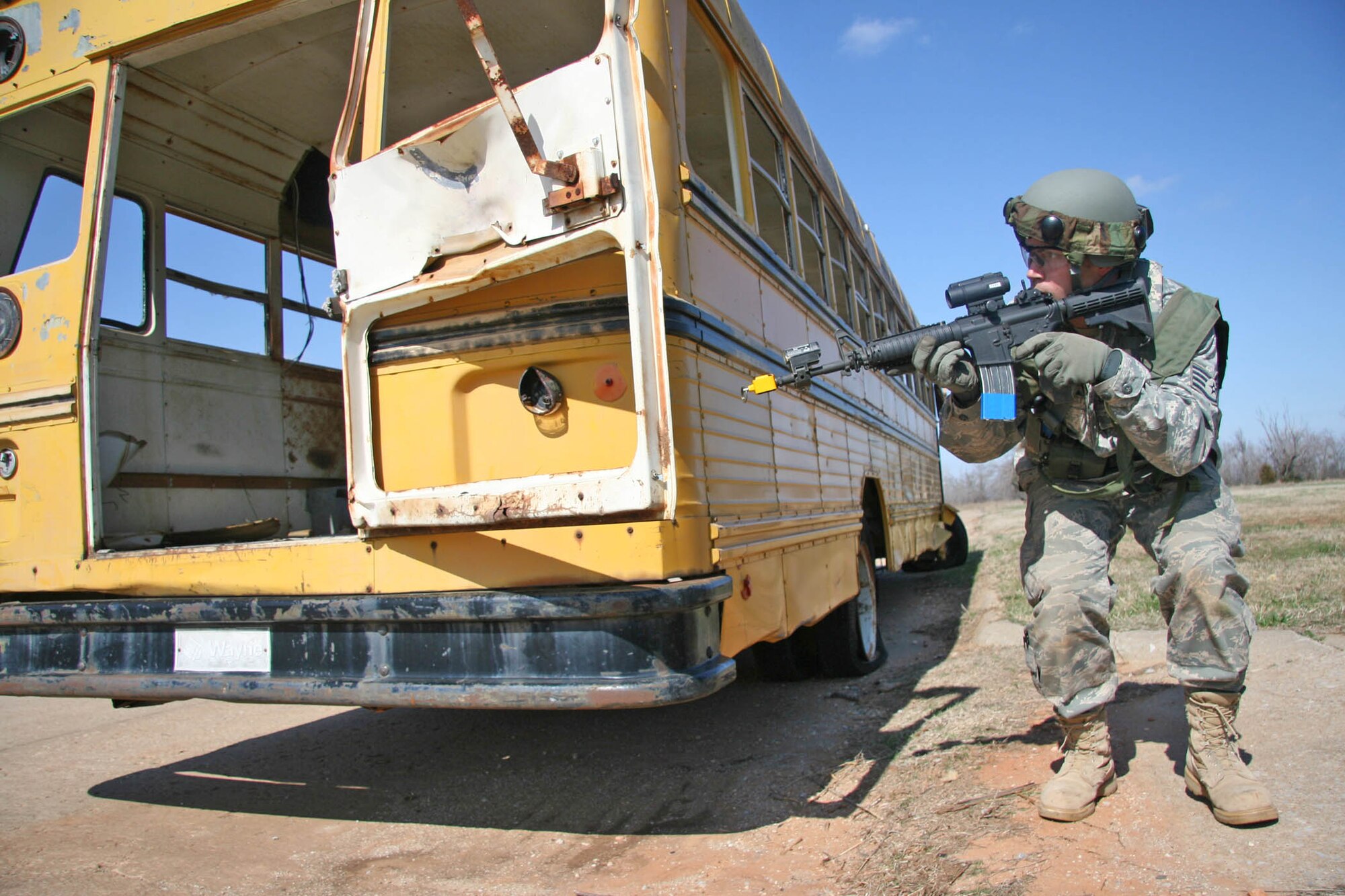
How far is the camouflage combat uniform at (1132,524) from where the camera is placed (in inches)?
99.2

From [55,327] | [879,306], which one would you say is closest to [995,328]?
[55,327]

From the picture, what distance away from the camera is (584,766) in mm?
3496

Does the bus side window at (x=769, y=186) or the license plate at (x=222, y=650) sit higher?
the bus side window at (x=769, y=186)

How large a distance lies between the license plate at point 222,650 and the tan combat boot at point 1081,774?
2.36m

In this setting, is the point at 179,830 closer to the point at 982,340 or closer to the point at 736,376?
the point at 736,376

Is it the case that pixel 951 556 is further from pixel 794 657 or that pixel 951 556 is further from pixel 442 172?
pixel 442 172

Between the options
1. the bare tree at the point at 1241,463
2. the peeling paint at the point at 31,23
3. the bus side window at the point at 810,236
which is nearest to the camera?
the peeling paint at the point at 31,23

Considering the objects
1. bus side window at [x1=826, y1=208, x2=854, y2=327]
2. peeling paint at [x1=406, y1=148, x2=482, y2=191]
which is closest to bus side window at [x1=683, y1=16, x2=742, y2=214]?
peeling paint at [x1=406, y1=148, x2=482, y2=191]

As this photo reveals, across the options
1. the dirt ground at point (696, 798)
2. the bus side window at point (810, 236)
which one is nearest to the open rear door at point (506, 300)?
the dirt ground at point (696, 798)

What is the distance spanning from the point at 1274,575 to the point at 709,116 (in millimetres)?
5089

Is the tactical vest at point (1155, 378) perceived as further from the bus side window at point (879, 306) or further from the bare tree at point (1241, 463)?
the bare tree at point (1241, 463)

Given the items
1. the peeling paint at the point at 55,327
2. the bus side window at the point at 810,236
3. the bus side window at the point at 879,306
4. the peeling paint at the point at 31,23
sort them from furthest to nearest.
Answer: the bus side window at the point at 879,306 → the bus side window at the point at 810,236 → the peeling paint at the point at 31,23 → the peeling paint at the point at 55,327

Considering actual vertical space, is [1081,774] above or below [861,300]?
below

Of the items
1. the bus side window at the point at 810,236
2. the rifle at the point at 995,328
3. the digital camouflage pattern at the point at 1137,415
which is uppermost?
the bus side window at the point at 810,236
